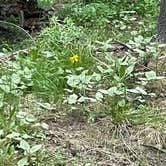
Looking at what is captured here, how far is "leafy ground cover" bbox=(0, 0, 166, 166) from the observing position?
3254 millimetres

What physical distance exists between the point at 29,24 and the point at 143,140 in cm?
506

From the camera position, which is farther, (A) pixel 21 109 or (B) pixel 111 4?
(B) pixel 111 4

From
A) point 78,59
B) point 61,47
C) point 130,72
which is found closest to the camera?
point 130,72

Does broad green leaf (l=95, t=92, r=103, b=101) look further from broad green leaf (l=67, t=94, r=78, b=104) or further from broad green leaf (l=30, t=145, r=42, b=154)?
broad green leaf (l=30, t=145, r=42, b=154)

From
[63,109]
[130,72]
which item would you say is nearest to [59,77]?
[63,109]

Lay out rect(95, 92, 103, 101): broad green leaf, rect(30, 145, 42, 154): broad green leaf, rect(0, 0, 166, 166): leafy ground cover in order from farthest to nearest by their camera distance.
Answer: rect(95, 92, 103, 101): broad green leaf, rect(0, 0, 166, 166): leafy ground cover, rect(30, 145, 42, 154): broad green leaf

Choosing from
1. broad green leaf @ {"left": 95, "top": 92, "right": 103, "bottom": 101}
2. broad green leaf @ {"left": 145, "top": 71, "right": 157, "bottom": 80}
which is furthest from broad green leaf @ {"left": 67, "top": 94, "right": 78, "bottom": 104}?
broad green leaf @ {"left": 145, "top": 71, "right": 157, "bottom": 80}

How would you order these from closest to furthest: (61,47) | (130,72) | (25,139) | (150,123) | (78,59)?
(25,139) → (150,123) → (130,72) → (78,59) → (61,47)

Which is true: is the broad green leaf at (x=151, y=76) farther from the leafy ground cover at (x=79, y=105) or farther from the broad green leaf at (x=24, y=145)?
the broad green leaf at (x=24, y=145)

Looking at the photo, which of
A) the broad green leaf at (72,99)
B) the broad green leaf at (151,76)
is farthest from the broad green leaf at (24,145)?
the broad green leaf at (151,76)

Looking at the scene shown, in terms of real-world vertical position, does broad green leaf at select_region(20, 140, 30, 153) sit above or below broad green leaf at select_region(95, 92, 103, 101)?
below

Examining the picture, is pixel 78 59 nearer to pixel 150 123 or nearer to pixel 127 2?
pixel 150 123

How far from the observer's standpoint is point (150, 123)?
356 centimetres

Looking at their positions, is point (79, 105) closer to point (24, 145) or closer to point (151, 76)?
point (151, 76)
